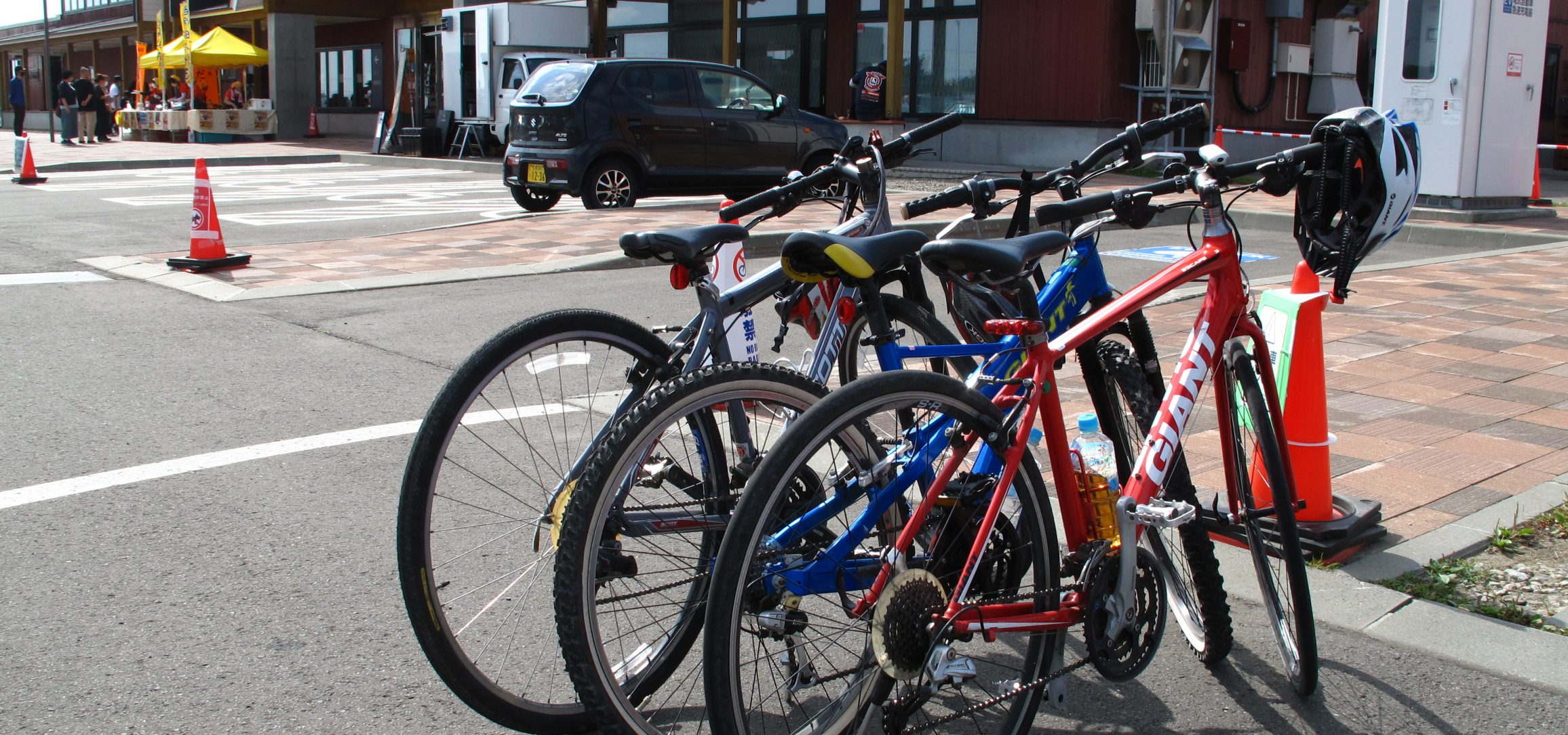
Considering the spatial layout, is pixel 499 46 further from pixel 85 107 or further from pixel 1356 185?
pixel 1356 185

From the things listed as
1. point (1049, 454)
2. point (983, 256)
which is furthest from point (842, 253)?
point (1049, 454)

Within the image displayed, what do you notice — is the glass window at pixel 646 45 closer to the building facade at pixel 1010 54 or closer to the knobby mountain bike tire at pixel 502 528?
the building facade at pixel 1010 54

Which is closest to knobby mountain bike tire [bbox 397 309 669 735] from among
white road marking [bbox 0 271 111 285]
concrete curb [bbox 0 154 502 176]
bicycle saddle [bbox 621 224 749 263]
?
bicycle saddle [bbox 621 224 749 263]

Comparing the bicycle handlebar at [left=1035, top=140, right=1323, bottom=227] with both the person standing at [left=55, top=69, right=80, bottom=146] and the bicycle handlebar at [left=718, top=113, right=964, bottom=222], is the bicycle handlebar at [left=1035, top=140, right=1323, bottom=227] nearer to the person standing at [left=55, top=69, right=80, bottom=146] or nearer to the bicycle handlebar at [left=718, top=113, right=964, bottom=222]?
the bicycle handlebar at [left=718, top=113, right=964, bottom=222]

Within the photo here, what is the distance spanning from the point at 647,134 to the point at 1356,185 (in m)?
12.2

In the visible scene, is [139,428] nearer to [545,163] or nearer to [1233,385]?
[1233,385]

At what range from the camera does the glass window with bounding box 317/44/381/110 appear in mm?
36500

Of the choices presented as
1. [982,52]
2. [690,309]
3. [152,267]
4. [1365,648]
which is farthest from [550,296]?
[982,52]

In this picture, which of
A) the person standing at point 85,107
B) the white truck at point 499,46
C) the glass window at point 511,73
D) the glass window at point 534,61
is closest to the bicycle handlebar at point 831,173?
the white truck at point 499,46

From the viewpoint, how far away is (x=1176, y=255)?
11016mm

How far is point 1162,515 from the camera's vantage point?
261 cm

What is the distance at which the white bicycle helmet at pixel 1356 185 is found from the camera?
9.29 ft

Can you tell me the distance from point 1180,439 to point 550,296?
635 cm

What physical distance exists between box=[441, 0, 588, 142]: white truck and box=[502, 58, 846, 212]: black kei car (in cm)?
814
